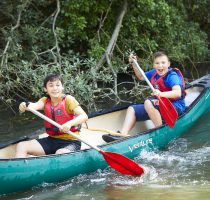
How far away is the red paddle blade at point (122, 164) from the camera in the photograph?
5.10 metres

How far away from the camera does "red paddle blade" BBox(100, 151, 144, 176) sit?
5.10 meters

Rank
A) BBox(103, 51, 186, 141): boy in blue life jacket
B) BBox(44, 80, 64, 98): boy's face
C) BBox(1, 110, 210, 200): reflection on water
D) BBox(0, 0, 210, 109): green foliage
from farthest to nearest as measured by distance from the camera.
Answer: BBox(0, 0, 210, 109): green foliage → BBox(103, 51, 186, 141): boy in blue life jacket → BBox(44, 80, 64, 98): boy's face → BBox(1, 110, 210, 200): reflection on water

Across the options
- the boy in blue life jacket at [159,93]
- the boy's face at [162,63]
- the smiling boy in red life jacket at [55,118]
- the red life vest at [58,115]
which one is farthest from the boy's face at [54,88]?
the boy's face at [162,63]

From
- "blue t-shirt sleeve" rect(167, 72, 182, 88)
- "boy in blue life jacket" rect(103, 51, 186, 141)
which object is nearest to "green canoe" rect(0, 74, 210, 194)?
"boy in blue life jacket" rect(103, 51, 186, 141)

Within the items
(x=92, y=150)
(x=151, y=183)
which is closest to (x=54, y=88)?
(x=92, y=150)

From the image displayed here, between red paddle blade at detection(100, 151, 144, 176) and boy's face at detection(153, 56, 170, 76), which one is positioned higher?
boy's face at detection(153, 56, 170, 76)

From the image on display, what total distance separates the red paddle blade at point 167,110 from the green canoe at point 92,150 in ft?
0.41

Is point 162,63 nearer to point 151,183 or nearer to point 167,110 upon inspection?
point 167,110

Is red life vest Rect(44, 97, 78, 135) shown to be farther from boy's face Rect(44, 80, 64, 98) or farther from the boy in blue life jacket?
the boy in blue life jacket

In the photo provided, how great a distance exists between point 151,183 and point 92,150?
713mm

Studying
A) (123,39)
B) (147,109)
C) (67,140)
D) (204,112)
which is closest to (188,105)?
(204,112)

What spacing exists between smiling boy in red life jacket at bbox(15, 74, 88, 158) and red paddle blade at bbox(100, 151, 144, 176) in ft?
1.22

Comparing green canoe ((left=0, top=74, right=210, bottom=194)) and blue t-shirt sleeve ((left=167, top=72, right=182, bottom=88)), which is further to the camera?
blue t-shirt sleeve ((left=167, top=72, right=182, bottom=88))

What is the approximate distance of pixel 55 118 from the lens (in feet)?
17.1
